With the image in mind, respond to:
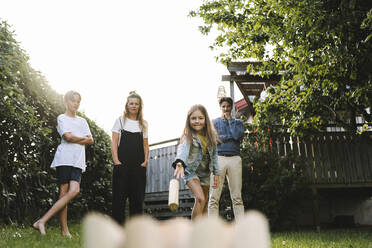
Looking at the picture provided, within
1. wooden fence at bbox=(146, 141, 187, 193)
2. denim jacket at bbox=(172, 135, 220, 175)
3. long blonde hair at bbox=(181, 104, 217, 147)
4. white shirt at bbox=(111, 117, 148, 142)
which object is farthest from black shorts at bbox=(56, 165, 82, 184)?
wooden fence at bbox=(146, 141, 187, 193)

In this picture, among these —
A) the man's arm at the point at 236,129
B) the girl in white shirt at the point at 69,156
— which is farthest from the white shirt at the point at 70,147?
the man's arm at the point at 236,129

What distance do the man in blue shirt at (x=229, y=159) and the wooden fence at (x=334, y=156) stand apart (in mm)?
3106

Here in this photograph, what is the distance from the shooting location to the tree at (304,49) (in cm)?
470

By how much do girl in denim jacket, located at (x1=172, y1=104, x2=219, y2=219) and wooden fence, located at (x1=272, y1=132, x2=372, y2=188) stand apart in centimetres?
396

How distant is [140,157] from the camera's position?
13.1 feet

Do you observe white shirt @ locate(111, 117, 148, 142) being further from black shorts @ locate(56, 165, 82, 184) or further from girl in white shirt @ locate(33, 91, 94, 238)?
black shorts @ locate(56, 165, 82, 184)

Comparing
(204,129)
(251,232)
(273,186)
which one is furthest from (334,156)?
(251,232)

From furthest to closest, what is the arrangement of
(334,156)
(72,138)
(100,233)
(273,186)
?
(334,156) < (273,186) < (72,138) < (100,233)

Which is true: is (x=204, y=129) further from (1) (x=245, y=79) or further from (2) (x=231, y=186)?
(1) (x=245, y=79)

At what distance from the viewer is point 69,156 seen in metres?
3.92

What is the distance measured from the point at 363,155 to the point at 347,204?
2187 millimetres

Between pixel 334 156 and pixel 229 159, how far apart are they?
4.44 metres

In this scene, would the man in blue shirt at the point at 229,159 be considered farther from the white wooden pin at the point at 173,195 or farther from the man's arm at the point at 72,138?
the white wooden pin at the point at 173,195

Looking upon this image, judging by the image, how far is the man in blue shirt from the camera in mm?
4676
